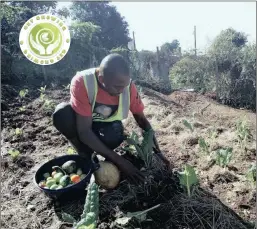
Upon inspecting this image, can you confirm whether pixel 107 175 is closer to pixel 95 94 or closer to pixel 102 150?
pixel 102 150

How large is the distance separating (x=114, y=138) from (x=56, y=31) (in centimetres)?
177

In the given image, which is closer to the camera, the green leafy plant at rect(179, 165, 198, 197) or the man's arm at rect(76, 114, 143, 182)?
the green leafy plant at rect(179, 165, 198, 197)

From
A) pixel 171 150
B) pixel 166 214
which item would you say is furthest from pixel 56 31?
pixel 166 214

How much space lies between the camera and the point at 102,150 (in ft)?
8.60

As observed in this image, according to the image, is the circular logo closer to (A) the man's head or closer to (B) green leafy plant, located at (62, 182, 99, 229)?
(A) the man's head

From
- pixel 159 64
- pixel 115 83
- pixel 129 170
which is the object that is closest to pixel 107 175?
pixel 129 170

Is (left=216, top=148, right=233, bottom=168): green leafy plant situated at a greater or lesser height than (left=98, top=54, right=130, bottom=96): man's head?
lesser

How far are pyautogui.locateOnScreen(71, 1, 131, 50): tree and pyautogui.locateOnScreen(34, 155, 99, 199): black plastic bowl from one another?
20670 millimetres

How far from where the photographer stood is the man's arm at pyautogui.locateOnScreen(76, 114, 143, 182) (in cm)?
258

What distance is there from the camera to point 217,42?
11.9 meters

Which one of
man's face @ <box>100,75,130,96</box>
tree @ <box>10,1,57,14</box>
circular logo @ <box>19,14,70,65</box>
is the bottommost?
man's face @ <box>100,75,130,96</box>

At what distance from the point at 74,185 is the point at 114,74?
0.96 metres

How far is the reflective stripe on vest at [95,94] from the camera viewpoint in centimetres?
279

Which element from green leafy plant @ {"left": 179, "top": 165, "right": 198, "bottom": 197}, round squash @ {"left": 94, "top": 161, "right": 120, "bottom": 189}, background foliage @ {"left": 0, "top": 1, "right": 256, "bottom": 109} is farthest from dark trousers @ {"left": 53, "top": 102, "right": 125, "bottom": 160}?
background foliage @ {"left": 0, "top": 1, "right": 256, "bottom": 109}
